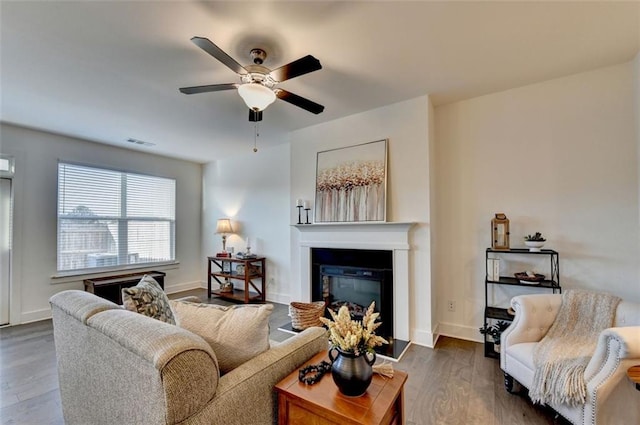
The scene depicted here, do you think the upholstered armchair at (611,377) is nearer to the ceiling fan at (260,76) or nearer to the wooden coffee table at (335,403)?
the wooden coffee table at (335,403)

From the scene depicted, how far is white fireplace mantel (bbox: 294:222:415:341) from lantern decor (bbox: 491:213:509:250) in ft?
2.60

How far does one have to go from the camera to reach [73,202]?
4.25 m

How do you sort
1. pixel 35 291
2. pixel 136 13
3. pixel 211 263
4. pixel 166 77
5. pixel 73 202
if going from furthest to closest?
pixel 211 263 < pixel 73 202 < pixel 35 291 < pixel 166 77 < pixel 136 13

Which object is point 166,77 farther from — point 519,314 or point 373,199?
point 519,314

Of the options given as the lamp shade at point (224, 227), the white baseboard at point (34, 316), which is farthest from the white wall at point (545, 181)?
the white baseboard at point (34, 316)

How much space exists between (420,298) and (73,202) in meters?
4.92

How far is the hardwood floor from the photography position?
1.90 meters

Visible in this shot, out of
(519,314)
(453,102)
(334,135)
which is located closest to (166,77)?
(334,135)

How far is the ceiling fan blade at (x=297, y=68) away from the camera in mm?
1802

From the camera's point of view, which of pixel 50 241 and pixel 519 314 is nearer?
pixel 519 314

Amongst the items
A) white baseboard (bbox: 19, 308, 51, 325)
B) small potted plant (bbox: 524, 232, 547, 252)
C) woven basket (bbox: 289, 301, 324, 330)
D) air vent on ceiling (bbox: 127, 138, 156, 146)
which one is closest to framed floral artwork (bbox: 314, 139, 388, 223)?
woven basket (bbox: 289, 301, 324, 330)

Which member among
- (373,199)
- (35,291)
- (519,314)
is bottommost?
(35,291)

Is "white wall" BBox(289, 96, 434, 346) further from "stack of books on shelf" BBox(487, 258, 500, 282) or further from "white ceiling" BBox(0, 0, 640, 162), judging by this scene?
"stack of books on shelf" BBox(487, 258, 500, 282)

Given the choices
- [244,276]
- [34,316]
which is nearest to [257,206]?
[244,276]
